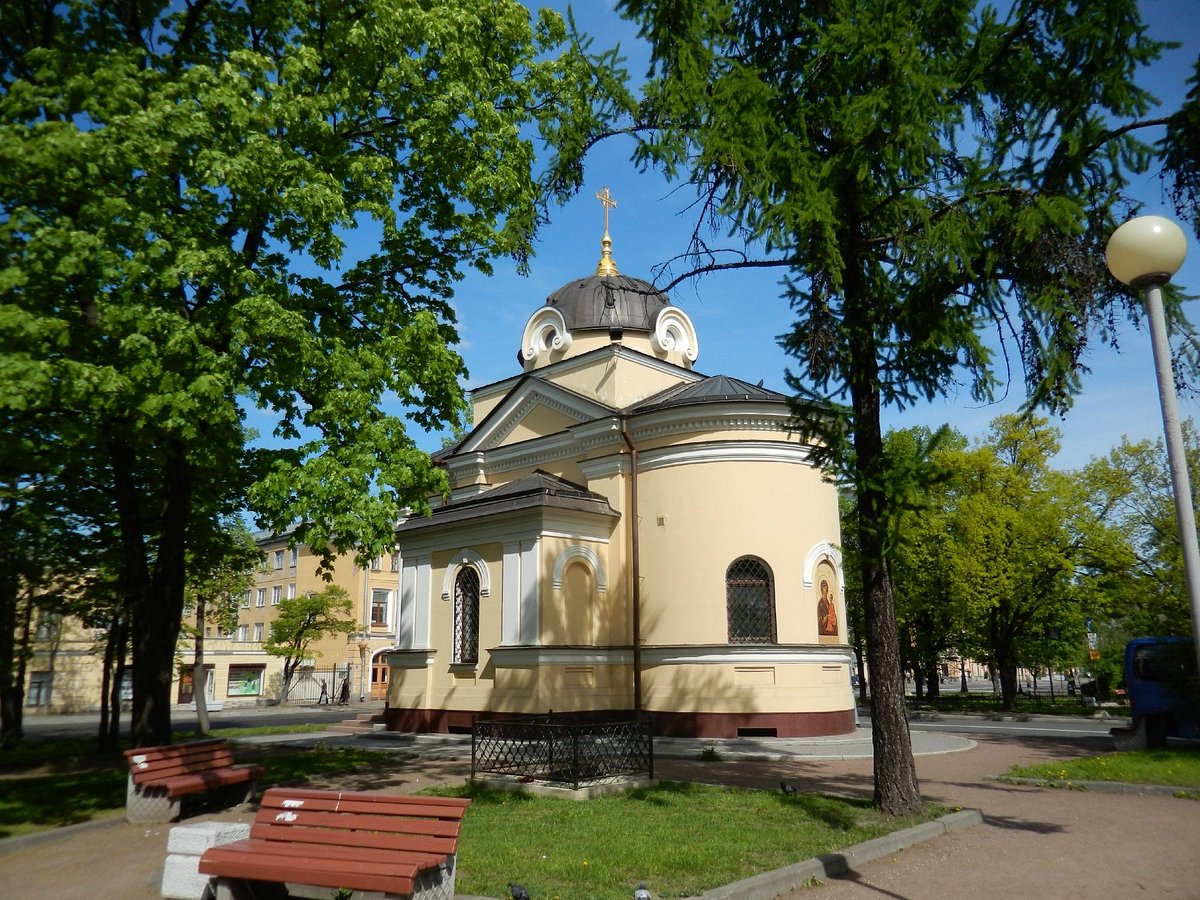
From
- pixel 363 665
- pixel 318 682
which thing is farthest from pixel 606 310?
pixel 318 682

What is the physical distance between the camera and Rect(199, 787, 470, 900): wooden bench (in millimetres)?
5605

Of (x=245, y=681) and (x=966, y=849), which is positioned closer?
(x=966, y=849)

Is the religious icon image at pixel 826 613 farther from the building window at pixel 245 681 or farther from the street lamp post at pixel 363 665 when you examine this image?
the building window at pixel 245 681

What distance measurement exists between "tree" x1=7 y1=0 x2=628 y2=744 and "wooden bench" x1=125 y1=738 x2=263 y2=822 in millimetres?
2101

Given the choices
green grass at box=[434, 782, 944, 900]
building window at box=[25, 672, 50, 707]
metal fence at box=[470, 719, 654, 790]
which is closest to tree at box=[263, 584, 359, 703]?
building window at box=[25, 672, 50, 707]

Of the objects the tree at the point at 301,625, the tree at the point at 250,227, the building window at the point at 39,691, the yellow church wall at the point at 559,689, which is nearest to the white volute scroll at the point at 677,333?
the yellow church wall at the point at 559,689

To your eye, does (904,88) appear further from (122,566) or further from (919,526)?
(919,526)

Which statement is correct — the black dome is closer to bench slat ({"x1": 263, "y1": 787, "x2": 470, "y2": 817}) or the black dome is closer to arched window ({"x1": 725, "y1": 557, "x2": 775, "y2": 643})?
arched window ({"x1": 725, "y1": 557, "x2": 775, "y2": 643})

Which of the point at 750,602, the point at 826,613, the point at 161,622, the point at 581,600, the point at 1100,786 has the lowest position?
the point at 1100,786

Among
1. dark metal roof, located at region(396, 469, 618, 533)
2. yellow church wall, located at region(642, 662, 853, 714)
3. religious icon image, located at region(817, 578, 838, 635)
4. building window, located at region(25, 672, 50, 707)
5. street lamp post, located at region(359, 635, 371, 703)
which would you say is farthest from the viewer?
street lamp post, located at region(359, 635, 371, 703)

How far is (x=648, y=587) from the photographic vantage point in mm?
20281

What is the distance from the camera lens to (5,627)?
61.1ft

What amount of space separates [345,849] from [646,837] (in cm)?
343

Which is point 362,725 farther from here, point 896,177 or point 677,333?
point 896,177
